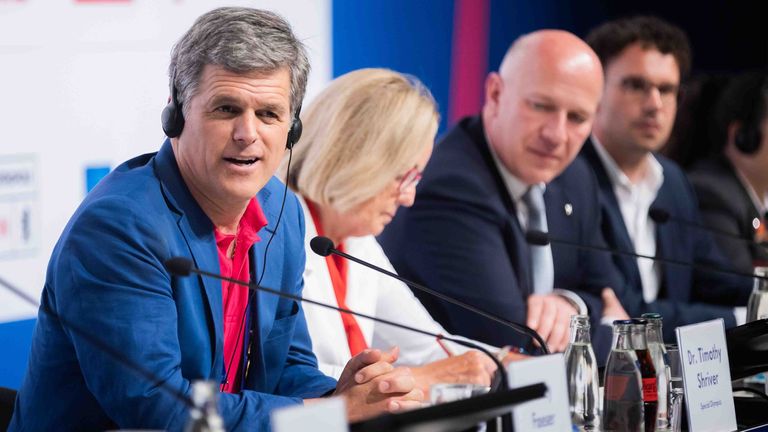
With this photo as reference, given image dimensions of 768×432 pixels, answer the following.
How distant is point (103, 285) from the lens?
1683 millimetres

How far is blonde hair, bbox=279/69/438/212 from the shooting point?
251cm

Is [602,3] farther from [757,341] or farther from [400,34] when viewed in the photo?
[757,341]

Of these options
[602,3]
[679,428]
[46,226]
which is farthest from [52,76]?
[602,3]

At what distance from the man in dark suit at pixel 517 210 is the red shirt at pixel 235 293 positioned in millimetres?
964

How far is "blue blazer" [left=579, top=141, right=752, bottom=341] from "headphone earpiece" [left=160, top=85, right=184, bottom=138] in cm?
181

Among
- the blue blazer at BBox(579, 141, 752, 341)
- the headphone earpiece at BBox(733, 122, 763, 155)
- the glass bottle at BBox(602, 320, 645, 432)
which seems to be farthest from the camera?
the headphone earpiece at BBox(733, 122, 763, 155)

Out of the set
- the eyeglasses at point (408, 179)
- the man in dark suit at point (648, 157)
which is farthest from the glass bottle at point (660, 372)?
the man in dark suit at point (648, 157)

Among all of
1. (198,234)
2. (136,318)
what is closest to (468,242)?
(198,234)

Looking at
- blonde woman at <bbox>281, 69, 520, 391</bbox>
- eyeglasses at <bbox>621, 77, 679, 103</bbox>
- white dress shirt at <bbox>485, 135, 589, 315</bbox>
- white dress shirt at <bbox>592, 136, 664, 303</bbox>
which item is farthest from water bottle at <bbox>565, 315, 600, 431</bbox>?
eyeglasses at <bbox>621, 77, 679, 103</bbox>

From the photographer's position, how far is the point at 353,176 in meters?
2.50

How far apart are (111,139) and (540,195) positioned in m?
1.20

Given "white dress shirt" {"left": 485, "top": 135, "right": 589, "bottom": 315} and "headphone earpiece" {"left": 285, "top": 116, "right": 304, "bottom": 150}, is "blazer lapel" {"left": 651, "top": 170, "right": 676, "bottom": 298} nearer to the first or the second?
"white dress shirt" {"left": 485, "top": 135, "right": 589, "bottom": 315}

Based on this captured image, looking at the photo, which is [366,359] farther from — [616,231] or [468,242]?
[616,231]

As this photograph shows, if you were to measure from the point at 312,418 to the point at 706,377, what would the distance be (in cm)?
94
